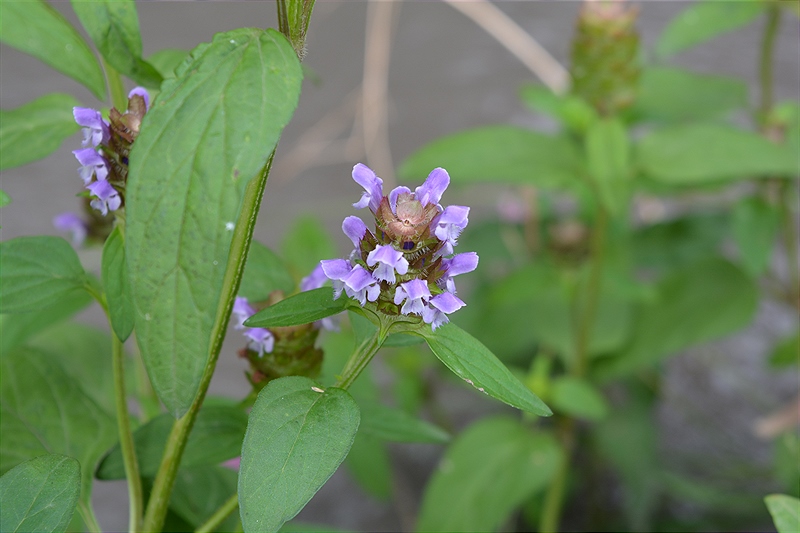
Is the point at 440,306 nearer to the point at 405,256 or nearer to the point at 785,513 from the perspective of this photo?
the point at 405,256

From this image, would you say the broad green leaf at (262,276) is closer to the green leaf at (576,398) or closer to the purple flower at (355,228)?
the purple flower at (355,228)

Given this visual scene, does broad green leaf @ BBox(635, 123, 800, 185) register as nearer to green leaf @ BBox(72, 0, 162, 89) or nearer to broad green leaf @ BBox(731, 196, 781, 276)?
broad green leaf @ BBox(731, 196, 781, 276)

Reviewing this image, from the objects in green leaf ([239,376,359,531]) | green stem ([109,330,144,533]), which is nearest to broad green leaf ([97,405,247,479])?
green stem ([109,330,144,533])

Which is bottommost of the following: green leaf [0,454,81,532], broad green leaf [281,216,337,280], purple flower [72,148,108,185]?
green leaf [0,454,81,532]

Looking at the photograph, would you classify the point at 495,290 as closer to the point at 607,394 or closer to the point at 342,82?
the point at 607,394

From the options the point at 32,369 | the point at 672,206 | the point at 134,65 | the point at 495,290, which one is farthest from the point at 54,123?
the point at 672,206

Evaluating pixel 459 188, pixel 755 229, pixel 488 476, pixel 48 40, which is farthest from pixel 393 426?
pixel 459 188
